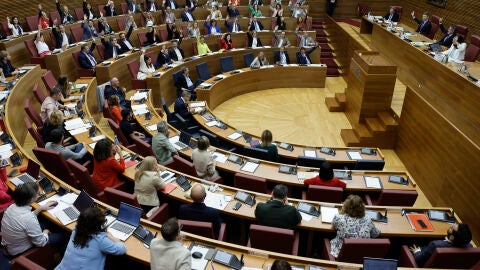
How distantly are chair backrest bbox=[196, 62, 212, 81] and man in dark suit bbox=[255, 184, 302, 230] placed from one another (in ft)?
22.1

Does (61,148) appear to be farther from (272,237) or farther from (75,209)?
(272,237)

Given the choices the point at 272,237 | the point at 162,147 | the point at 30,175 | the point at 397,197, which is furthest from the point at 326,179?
the point at 30,175

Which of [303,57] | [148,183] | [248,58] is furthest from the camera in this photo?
[303,57]

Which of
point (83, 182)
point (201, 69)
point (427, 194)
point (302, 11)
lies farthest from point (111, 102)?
point (302, 11)

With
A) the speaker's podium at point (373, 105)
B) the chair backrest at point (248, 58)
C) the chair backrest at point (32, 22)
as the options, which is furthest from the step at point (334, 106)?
the chair backrest at point (32, 22)

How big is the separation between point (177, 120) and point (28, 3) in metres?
8.41

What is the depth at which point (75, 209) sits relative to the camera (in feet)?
13.2

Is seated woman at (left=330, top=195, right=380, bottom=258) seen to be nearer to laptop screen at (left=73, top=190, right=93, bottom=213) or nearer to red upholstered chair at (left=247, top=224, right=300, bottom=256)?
red upholstered chair at (left=247, top=224, right=300, bottom=256)

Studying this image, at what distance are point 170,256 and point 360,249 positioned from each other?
1.78 meters

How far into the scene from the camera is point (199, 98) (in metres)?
9.12

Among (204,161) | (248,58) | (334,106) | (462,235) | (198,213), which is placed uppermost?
(198,213)

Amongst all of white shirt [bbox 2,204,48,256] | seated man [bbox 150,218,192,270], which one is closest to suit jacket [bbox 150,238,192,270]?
seated man [bbox 150,218,192,270]

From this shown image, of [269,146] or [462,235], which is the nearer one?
[462,235]

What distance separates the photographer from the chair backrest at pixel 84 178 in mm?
4457
